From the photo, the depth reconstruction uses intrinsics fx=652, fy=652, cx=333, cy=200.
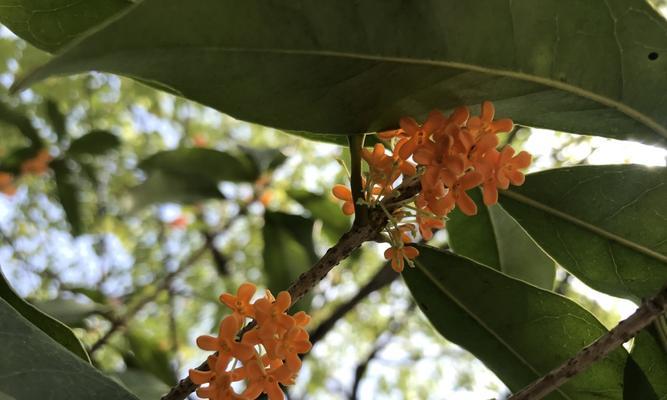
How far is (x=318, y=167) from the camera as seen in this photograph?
5.62 metres

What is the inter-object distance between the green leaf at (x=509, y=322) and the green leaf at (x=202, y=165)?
1.75 meters

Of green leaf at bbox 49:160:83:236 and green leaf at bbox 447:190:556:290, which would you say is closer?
green leaf at bbox 447:190:556:290

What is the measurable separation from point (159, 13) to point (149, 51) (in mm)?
62

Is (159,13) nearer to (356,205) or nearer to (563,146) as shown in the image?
(356,205)

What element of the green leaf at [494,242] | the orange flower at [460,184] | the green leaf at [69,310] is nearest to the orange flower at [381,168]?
the orange flower at [460,184]

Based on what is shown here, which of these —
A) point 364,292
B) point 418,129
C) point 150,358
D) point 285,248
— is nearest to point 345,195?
point 418,129

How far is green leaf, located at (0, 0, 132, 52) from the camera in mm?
1337

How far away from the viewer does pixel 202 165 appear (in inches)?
124

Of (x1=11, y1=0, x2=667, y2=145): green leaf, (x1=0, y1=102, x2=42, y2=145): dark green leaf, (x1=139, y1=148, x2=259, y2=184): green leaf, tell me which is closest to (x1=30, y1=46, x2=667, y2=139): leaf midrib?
(x1=11, y1=0, x2=667, y2=145): green leaf

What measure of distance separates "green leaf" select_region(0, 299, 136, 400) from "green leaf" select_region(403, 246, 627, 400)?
2.47 feet

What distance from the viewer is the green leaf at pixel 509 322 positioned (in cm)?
149

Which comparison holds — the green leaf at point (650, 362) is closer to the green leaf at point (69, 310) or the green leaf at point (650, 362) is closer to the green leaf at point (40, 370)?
the green leaf at point (40, 370)

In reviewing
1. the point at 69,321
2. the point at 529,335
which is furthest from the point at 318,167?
the point at 529,335

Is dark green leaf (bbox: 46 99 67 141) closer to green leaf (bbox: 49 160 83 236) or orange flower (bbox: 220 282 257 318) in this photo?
green leaf (bbox: 49 160 83 236)
